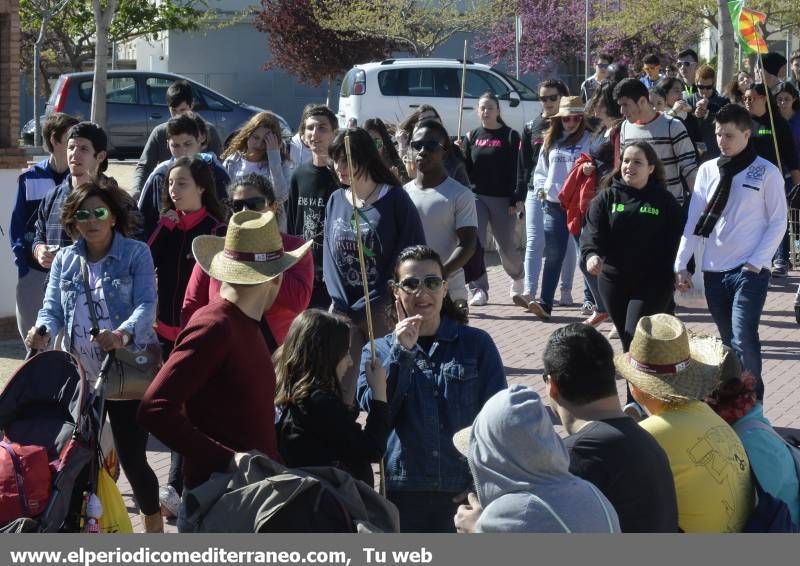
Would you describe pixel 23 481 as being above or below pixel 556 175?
below

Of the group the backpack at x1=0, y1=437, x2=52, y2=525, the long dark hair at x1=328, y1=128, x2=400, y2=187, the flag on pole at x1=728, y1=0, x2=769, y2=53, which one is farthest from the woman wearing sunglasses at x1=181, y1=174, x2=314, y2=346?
the flag on pole at x1=728, y1=0, x2=769, y2=53

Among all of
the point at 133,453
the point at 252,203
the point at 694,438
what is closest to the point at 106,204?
the point at 252,203

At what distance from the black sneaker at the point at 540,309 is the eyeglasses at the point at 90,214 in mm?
6172

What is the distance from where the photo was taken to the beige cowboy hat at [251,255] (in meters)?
4.58

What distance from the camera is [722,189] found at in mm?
8406

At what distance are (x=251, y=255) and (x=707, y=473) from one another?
5.65ft

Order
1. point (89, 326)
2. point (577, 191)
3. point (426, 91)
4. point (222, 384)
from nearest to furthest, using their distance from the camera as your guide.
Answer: point (222, 384), point (89, 326), point (577, 191), point (426, 91)

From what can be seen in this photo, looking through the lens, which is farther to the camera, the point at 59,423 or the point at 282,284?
the point at 282,284

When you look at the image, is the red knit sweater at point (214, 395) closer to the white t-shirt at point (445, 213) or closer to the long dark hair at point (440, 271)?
the long dark hair at point (440, 271)

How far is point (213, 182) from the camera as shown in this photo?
702 cm

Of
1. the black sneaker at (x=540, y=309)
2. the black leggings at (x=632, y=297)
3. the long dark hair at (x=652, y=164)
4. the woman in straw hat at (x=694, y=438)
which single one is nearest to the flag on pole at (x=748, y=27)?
the black sneaker at (x=540, y=309)

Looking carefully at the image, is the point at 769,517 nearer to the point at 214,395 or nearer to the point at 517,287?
the point at 214,395

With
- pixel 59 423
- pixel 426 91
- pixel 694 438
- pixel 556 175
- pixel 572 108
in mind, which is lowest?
pixel 59 423

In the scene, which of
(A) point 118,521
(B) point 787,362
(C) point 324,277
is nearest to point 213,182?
(C) point 324,277
